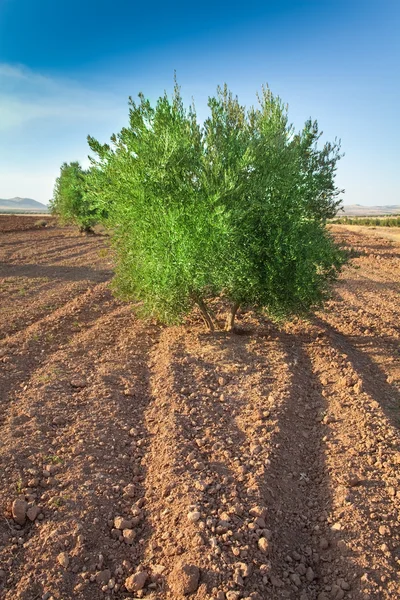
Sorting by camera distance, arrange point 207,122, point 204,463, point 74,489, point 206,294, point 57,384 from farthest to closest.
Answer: point 206,294 → point 207,122 → point 57,384 → point 204,463 → point 74,489

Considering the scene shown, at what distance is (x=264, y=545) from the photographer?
3.66 m

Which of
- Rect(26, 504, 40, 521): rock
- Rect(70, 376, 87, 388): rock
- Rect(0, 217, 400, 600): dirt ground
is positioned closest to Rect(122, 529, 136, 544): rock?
Rect(0, 217, 400, 600): dirt ground

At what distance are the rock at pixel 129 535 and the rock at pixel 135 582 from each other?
38 centimetres

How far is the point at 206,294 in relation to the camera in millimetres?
8320

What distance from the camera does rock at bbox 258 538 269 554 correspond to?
3.64 m

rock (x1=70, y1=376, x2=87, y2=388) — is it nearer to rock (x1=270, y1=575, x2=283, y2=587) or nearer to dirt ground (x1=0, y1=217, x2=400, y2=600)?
dirt ground (x1=0, y1=217, x2=400, y2=600)

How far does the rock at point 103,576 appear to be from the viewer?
3398mm

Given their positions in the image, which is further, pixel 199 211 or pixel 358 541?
pixel 199 211

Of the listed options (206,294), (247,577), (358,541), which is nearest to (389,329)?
(206,294)

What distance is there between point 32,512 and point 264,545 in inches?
82.5

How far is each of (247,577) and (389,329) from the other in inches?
294

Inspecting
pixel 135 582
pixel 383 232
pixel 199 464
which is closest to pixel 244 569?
pixel 135 582

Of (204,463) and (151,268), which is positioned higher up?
(151,268)

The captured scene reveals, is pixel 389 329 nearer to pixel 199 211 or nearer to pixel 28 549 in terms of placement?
pixel 199 211
